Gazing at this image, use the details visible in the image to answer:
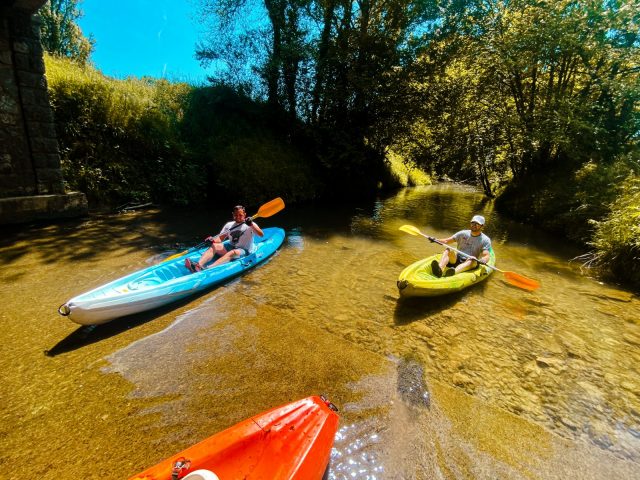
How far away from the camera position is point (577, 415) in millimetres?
3574

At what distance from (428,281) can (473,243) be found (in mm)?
1960

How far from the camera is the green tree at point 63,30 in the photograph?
69.7 ft

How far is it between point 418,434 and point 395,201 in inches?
562

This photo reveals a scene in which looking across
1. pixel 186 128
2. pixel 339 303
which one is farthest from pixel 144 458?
pixel 186 128

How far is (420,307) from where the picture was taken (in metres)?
5.65

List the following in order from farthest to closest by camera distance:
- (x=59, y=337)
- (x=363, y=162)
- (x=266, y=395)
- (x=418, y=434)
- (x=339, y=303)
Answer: (x=363, y=162)
(x=339, y=303)
(x=59, y=337)
(x=266, y=395)
(x=418, y=434)

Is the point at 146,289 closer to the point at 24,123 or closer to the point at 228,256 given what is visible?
the point at 228,256

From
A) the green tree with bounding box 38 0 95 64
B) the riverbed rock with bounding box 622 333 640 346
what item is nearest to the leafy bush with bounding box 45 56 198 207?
the riverbed rock with bounding box 622 333 640 346

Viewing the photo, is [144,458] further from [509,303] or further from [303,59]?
[303,59]

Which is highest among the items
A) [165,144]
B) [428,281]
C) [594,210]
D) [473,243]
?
[165,144]

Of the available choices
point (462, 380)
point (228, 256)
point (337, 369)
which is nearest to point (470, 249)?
point (462, 380)

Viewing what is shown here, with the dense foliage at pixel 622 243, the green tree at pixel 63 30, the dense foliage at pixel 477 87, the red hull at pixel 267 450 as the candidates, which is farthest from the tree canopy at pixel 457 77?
the green tree at pixel 63 30

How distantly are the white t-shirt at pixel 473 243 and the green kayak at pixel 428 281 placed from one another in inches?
22.2

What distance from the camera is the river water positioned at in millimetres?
2902
